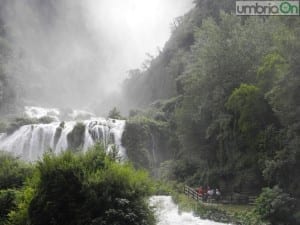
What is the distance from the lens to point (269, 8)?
34438 mm

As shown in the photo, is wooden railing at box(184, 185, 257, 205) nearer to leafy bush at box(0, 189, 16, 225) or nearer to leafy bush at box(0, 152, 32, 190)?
leafy bush at box(0, 152, 32, 190)

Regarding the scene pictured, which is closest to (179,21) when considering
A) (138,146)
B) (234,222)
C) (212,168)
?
(138,146)

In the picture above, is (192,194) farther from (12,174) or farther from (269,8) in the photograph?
(269,8)

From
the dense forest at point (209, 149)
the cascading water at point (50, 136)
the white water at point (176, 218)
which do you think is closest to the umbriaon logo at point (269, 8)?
the dense forest at point (209, 149)

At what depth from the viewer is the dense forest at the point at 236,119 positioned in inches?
972

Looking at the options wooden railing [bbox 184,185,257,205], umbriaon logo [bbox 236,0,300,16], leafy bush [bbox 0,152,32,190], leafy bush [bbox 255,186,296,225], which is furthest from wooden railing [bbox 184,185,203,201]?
leafy bush [bbox 0,152,32,190]

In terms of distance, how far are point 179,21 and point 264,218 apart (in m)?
60.7

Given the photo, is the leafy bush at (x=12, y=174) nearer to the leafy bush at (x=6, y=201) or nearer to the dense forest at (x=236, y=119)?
the leafy bush at (x=6, y=201)

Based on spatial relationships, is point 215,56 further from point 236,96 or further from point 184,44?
point 184,44

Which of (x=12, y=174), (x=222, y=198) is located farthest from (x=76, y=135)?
(x=12, y=174)

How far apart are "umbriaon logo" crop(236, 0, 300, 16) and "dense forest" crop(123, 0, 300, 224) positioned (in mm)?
929

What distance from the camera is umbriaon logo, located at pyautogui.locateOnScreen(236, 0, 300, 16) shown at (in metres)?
27.2

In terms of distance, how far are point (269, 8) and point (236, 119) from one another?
9.58m

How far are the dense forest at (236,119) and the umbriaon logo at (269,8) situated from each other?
929 millimetres
